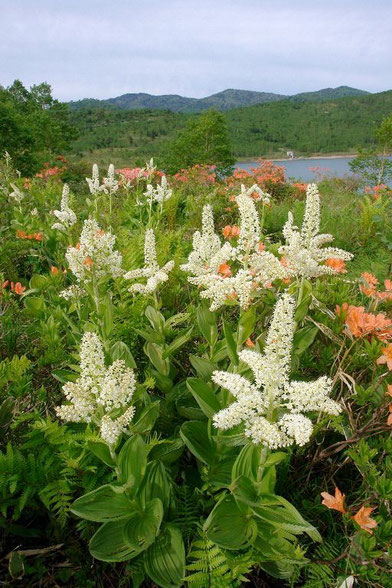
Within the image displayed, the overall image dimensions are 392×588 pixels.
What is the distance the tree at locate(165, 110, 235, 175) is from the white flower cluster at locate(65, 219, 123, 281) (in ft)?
106

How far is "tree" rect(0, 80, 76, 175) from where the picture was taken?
20.2m

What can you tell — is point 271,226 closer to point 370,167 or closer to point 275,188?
point 275,188

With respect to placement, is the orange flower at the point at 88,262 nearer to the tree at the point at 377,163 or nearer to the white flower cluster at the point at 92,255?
the white flower cluster at the point at 92,255

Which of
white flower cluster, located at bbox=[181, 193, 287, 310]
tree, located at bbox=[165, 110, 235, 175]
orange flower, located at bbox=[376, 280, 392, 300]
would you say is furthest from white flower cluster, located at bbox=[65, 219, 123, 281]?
tree, located at bbox=[165, 110, 235, 175]

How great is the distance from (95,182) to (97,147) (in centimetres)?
8169

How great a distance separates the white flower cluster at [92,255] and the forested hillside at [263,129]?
64.3 m

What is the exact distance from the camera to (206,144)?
34.9m

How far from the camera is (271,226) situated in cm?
757

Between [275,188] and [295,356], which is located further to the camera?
[275,188]

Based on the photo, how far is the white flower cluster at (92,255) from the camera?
8.82 ft

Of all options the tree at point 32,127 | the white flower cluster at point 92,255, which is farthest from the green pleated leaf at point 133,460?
the tree at point 32,127

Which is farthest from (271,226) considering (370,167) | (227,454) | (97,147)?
(97,147)

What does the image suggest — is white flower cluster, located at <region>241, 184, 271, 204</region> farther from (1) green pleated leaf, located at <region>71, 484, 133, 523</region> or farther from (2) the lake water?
(2) the lake water

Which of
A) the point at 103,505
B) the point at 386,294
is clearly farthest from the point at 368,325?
the point at 103,505
